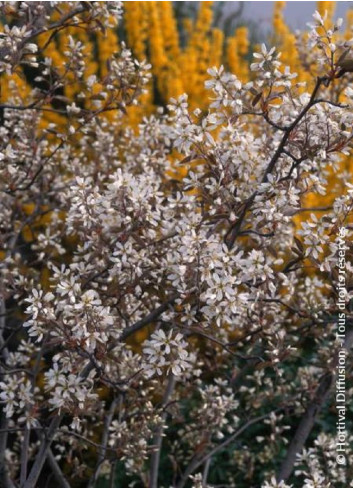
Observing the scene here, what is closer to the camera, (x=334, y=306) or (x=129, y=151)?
(x=334, y=306)

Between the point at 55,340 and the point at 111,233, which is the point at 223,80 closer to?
the point at 111,233

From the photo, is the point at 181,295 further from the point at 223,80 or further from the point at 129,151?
the point at 129,151

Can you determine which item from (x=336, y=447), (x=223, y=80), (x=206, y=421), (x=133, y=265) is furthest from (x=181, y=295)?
(x=336, y=447)

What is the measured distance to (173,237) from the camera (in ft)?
9.27

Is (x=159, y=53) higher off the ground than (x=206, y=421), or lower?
higher

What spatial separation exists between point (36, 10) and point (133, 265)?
50.6 inches

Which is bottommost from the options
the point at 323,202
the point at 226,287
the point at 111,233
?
the point at 226,287

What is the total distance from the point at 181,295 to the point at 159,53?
4.62 meters

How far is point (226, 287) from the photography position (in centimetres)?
239

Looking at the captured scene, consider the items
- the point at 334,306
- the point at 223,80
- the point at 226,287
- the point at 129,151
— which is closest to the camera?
the point at 226,287

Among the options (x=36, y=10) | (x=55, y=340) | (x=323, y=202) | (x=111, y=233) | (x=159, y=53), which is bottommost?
(x=55, y=340)

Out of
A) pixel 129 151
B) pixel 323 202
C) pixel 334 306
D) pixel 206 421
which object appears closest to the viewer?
pixel 334 306

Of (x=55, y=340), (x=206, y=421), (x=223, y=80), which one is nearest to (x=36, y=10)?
(x=223, y=80)

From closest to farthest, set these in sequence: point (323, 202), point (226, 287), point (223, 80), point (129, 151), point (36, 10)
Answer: point (226, 287)
point (223, 80)
point (36, 10)
point (129, 151)
point (323, 202)
